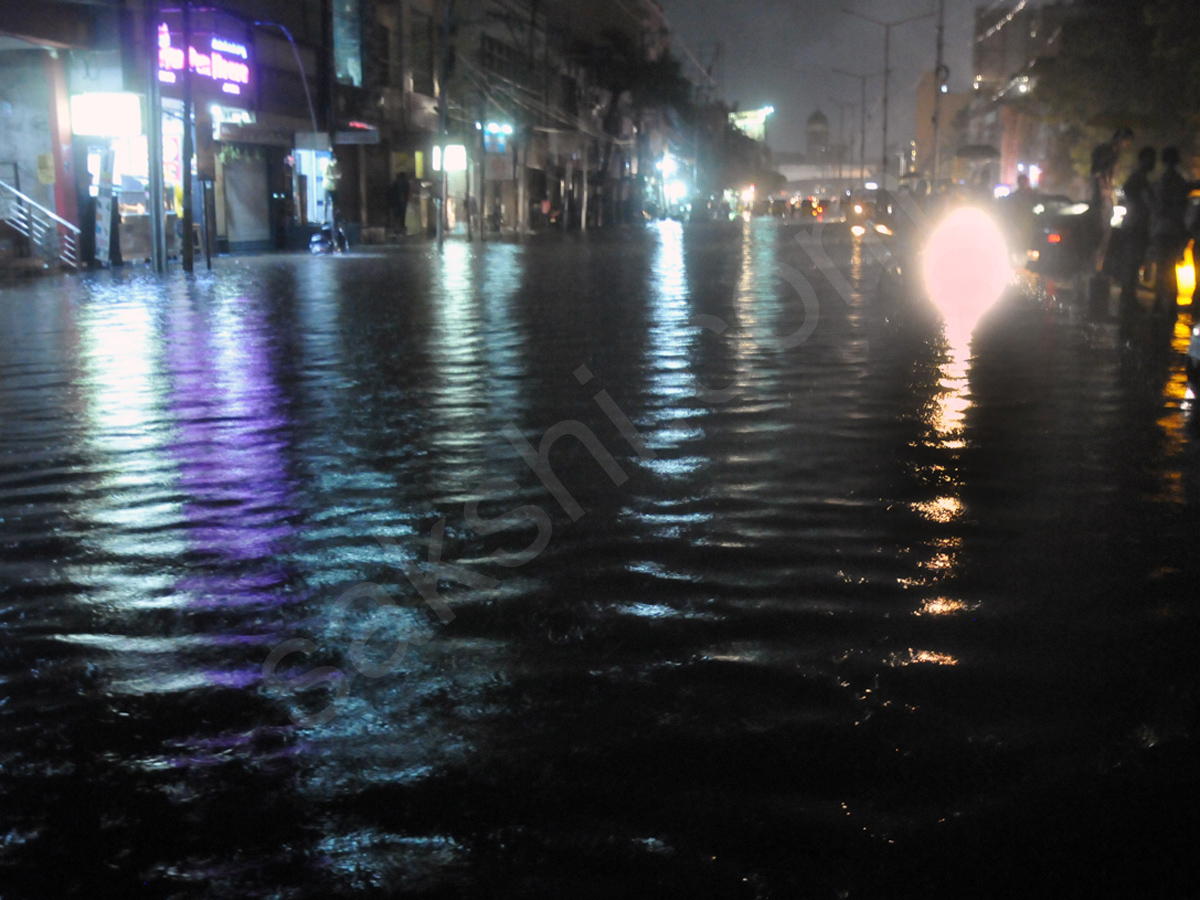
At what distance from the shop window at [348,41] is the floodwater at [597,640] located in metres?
34.0

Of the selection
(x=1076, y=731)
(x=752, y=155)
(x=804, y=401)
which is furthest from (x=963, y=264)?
(x=752, y=155)

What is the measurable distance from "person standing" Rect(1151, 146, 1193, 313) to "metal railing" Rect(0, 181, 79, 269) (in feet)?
63.2

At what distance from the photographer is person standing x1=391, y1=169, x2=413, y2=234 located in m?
44.4

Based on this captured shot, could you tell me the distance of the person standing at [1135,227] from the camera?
15906mm

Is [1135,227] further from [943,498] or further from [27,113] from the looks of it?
[27,113]

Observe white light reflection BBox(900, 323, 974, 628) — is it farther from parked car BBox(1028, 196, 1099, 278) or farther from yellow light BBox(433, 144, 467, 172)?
yellow light BBox(433, 144, 467, 172)

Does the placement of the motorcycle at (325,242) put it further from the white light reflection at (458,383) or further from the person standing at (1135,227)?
the person standing at (1135,227)

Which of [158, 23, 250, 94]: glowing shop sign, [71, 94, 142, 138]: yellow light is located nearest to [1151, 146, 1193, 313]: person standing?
[71, 94, 142, 138]: yellow light

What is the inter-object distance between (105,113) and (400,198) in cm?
1798

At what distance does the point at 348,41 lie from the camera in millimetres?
42250

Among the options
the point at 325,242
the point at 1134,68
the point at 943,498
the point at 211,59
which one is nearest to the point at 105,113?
the point at 211,59

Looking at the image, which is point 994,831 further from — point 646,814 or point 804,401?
point 804,401

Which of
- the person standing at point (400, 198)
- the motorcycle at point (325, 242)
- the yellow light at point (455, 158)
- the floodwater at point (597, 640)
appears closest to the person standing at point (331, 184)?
the motorcycle at point (325, 242)

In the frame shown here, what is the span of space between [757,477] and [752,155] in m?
156
